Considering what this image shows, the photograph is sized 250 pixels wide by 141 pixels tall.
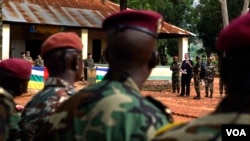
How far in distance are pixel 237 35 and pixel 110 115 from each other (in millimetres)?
587

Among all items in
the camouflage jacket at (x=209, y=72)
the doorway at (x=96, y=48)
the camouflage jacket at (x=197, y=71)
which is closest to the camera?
the camouflage jacket at (x=197, y=71)

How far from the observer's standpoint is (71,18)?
2223 centimetres

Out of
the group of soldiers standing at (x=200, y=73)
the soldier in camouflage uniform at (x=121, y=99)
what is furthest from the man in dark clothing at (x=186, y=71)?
the soldier in camouflage uniform at (x=121, y=99)

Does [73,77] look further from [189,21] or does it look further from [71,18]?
[189,21]

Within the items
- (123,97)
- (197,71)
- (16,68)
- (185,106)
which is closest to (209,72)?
(197,71)

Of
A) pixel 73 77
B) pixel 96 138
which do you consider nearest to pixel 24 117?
pixel 73 77

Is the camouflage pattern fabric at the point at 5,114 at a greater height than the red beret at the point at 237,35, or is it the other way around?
the red beret at the point at 237,35

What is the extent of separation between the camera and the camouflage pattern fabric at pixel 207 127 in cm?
148

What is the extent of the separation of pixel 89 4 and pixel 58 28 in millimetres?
4267

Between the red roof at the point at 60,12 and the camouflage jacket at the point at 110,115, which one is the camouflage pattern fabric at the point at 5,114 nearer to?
the camouflage jacket at the point at 110,115

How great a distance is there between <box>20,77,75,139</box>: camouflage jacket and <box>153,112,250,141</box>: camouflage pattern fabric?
1.20m

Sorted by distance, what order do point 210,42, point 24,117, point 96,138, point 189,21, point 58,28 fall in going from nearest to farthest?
1. point 96,138
2. point 24,117
3. point 58,28
4. point 210,42
5. point 189,21

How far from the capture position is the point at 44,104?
8.87 feet

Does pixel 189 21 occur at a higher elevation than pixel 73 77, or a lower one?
higher
